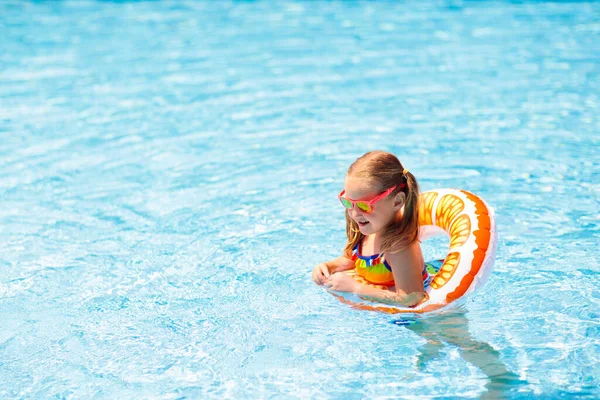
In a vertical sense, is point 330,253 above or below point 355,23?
below

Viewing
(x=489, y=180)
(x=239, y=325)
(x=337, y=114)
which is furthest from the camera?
(x=337, y=114)

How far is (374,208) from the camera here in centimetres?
380

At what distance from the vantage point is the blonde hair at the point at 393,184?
12.4 feet

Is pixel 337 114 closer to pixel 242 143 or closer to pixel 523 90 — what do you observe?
pixel 242 143

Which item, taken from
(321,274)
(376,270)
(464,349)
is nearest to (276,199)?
(321,274)

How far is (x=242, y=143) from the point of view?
298 inches

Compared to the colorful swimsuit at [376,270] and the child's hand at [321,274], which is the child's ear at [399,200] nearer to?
the colorful swimsuit at [376,270]

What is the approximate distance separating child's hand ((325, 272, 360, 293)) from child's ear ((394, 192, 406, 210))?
48 centimetres

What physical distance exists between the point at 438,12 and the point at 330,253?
29.8 feet

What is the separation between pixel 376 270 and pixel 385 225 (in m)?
0.34

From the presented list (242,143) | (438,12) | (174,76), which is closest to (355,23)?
(438,12)

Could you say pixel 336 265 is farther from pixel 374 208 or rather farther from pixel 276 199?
pixel 276 199

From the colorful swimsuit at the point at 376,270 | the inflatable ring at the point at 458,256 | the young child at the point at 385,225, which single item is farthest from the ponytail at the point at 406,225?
the inflatable ring at the point at 458,256

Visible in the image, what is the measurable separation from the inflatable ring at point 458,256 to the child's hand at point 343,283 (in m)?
0.14
